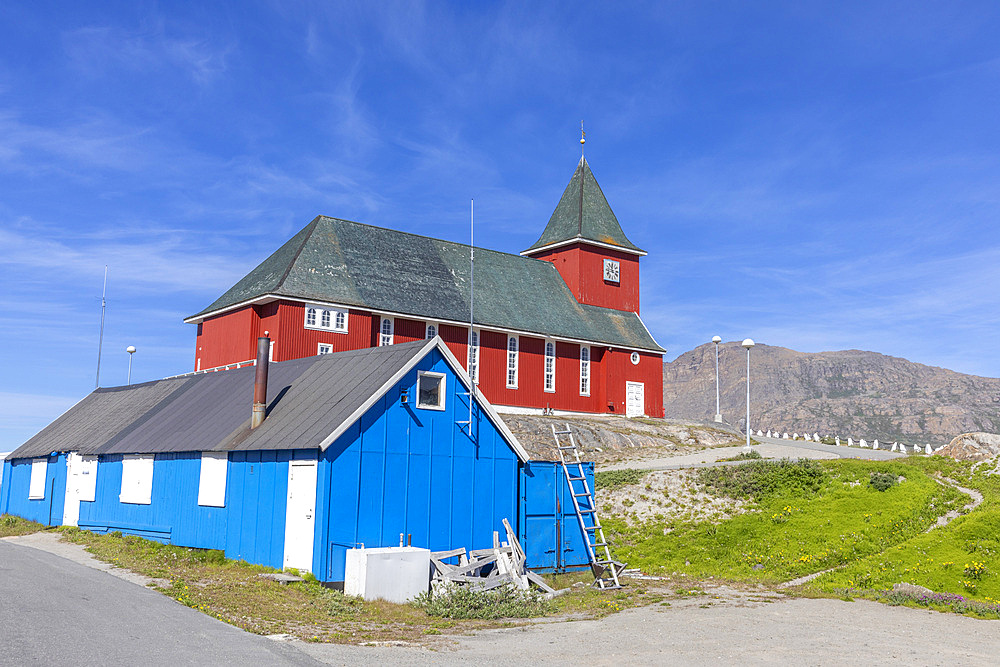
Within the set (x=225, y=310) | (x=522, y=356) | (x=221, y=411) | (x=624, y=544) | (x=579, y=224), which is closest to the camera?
(x=221, y=411)

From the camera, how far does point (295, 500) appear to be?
20438 millimetres

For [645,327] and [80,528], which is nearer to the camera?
[80,528]

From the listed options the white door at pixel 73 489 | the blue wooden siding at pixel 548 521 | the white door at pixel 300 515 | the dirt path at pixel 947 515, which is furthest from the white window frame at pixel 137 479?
the dirt path at pixel 947 515

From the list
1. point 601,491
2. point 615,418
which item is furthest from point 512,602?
point 615,418

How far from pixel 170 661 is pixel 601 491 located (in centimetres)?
2554

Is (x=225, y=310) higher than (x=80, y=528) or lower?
higher

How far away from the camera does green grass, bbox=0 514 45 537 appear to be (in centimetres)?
3006

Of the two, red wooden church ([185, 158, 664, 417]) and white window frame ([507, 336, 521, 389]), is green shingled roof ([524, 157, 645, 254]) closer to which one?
red wooden church ([185, 158, 664, 417])

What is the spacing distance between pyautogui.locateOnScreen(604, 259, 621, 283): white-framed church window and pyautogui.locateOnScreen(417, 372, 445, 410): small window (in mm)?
37662

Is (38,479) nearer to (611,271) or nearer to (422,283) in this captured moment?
(422,283)

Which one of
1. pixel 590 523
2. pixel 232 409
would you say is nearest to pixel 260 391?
pixel 232 409

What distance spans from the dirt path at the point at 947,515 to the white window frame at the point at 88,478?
2269 centimetres

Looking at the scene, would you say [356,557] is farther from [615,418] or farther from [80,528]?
[615,418]

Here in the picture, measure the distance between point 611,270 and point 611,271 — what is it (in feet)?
0.22
